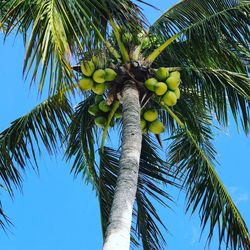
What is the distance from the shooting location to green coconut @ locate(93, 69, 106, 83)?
719cm

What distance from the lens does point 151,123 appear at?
7773mm

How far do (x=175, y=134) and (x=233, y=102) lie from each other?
109cm

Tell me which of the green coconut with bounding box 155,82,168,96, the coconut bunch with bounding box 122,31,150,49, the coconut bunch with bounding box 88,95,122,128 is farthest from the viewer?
the coconut bunch with bounding box 88,95,122,128

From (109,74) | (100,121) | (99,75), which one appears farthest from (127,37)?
(100,121)

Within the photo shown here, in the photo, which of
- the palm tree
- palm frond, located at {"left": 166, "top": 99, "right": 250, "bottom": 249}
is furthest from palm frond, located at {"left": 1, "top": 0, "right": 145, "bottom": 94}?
palm frond, located at {"left": 166, "top": 99, "right": 250, "bottom": 249}

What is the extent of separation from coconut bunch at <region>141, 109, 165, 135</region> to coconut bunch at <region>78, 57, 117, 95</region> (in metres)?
0.68

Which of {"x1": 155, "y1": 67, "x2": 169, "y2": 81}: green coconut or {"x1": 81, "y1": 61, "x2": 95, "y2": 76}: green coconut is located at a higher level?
{"x1": 155, "y1": 67, "x2": 169, "y2": 81}: green coconut

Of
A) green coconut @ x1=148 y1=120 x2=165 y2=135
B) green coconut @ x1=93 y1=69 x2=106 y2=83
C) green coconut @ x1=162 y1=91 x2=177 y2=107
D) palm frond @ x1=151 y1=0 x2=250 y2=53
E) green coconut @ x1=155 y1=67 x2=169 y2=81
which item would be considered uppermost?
palm frond @ x1=151 y1=0 x2=250 y2=53

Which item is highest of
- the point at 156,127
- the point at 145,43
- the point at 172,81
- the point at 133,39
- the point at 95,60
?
the point at 145,43

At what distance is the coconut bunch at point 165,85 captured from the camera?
23.6 feet

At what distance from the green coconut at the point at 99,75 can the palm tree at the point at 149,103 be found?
187 mm

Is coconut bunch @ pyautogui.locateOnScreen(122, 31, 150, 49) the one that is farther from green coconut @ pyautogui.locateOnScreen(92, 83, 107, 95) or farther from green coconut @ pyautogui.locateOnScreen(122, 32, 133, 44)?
green coconut @ pyautogui.locateOnScreen(92, 83, 107, 95)

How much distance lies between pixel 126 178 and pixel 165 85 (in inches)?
55.7

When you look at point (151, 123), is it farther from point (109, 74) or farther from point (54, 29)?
point (54, 29)
